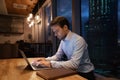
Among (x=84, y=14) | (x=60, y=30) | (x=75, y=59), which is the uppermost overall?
(x=84, y=14)

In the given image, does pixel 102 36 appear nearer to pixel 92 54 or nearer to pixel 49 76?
pixel 92 54

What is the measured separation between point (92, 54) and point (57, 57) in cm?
81

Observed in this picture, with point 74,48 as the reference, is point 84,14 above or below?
above

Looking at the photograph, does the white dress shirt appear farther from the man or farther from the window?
the window

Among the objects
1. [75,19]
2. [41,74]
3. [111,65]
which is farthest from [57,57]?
[75,19]

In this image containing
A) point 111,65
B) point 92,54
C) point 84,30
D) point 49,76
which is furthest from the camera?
point 84,30

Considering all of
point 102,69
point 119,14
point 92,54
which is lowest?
point 102,69

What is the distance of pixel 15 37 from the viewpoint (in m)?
10.1

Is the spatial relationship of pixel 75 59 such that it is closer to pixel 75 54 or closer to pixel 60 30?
pixel 75 54

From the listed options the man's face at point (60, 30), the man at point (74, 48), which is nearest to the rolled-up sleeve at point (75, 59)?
the man at point (74, 48)

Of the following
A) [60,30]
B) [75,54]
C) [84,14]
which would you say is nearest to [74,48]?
[75,54]

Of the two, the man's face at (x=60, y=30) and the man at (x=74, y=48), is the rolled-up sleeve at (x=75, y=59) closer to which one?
the man at (x=74, y=48)

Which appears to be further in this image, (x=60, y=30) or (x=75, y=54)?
(x=60, y=30)

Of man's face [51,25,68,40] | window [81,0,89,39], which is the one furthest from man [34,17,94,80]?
window [81,0,89,39]
